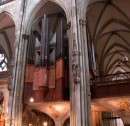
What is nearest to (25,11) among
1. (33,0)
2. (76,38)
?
(33,0)

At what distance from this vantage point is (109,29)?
65.5 ft

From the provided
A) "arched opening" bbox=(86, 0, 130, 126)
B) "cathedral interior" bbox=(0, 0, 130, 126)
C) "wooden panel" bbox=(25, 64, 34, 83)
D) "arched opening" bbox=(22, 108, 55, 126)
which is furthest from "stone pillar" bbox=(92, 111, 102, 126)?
"wooden panel" bbox=(25, 64, 34, 83)

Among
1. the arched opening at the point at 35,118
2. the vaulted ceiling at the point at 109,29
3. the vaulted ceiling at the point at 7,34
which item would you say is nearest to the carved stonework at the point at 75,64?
the arched opening at the point at 35,118

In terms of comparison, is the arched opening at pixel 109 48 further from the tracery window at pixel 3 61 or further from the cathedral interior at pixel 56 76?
the tracery window at pixel 3 61

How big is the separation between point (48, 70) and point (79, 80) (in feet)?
6.66

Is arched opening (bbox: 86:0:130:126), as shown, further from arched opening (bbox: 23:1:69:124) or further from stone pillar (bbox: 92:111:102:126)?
stone pillar (bbox: 92:111:102:126)

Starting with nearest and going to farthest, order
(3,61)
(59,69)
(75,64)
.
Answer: (75,64), (59,69), (3,61)

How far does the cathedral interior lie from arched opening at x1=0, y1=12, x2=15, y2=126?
7 cm

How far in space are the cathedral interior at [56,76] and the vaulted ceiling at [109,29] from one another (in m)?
0.11

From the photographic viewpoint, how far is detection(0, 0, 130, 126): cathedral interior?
465 inches

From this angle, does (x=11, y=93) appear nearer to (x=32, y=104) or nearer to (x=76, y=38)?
(x=32, y=104)

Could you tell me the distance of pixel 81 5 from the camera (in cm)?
1385

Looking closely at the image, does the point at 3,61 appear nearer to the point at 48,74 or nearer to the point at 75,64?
the point at 48,74

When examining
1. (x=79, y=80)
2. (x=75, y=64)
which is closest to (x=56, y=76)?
(x=75, y=64)
